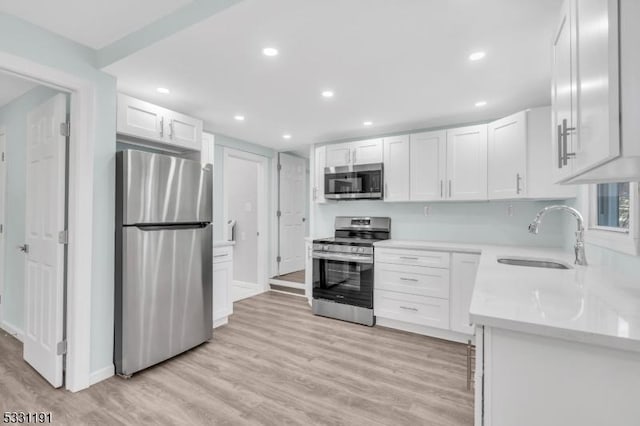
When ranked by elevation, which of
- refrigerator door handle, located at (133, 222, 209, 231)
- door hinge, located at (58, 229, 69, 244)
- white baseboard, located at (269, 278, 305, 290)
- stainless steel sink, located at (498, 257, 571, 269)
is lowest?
white baseboard, located at (269, 278, 305, 290)

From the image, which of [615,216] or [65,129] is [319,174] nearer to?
[65,129]

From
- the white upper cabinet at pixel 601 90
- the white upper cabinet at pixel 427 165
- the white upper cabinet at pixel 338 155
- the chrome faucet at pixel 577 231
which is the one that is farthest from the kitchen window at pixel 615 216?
the white upper cabinet at pixel 338 155

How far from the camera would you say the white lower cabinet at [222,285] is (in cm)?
328

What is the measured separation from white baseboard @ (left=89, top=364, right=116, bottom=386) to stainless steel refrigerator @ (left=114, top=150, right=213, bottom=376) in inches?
2.7

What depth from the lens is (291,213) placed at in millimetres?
5398

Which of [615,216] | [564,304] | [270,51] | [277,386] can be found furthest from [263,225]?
[564,304]

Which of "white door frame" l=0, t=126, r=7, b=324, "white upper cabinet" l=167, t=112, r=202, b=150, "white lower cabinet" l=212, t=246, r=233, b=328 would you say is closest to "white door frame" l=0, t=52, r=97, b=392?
"white upper cabinet" l=167, t=112, r=202, b=150

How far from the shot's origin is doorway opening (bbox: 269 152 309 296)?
4.99 meters

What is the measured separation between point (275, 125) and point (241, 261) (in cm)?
256

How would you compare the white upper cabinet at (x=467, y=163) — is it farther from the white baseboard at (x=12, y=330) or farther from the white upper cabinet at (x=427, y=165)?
the white baseboard at (x=12, y=330)

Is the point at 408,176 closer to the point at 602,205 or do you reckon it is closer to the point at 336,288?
the point at 336,288

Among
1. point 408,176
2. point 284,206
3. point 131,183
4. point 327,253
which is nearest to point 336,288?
point 327,253

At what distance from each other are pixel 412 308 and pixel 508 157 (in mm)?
1813

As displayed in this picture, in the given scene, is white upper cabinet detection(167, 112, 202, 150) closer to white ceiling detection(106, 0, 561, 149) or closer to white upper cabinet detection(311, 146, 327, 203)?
white ceiling detection(106, 0, 561, 149)
